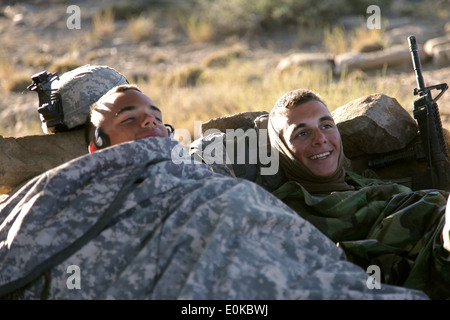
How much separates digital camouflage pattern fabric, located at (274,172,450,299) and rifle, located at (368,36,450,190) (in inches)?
31.5

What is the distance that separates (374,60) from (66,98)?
8018 mm

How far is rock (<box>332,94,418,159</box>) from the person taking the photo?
464 cm

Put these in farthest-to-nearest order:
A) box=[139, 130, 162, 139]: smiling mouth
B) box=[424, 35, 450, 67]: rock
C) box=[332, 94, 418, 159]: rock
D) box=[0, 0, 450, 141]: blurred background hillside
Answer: box=[424, 35, 450, 67]: rock < box=[0, 0, 450, 141]: blurred background hillside < box=[332, 94, 418, 159]: rock < box=[139, 130, 162, 139]: smiling mouth

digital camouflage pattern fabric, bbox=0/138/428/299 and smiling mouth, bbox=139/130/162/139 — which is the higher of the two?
smiling mouth, bbox=139/130/162/139

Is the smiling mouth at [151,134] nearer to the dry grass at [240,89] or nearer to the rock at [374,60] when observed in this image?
the dry grass at [240,89]

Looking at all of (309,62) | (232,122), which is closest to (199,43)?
(309,62)

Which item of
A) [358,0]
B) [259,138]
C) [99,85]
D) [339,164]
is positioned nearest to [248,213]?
[339,164]

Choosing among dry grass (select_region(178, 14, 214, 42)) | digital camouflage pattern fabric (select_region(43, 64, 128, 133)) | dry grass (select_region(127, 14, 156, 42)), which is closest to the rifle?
digital camouflage pattern fabric (select_region(43, 64, 128, 133))

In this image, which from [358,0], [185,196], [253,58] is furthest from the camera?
[358,0]

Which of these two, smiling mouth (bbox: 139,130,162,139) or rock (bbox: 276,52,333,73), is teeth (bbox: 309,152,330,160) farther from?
rock (bbox: 276,52,333,73)

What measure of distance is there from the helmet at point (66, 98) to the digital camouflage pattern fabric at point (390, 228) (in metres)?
1.56

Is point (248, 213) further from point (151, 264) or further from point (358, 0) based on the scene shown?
point (358, 0)

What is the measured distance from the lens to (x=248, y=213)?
263 centimetres

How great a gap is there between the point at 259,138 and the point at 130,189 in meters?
1.70
